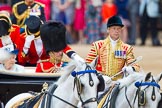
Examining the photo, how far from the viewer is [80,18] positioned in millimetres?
23562

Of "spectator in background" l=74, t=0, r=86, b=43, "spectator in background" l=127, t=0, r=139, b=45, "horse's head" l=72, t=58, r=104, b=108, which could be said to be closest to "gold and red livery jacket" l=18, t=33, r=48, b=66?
"horse's head" l=72, t=58, r=104, b=108

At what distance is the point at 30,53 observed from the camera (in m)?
12.6

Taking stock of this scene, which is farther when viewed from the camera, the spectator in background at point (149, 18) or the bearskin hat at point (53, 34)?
the spectator in background at point (149, 18)

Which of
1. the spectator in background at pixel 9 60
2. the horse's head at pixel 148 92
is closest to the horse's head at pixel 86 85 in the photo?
the horse's head at pixel 148 92

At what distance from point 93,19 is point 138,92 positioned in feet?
45.0

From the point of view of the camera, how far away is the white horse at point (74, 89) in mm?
9344

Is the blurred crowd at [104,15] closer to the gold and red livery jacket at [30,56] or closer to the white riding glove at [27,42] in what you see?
the gold and red livery jacket at [30,56]

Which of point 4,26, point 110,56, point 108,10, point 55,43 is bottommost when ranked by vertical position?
point 108,10

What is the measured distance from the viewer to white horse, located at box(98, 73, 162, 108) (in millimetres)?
9570

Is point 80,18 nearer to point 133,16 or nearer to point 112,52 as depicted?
point 133,16

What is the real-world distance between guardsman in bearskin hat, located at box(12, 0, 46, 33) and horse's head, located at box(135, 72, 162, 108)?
12.9 feet

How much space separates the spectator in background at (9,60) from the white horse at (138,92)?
4.92 ft

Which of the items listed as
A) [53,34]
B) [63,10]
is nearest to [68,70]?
[53,34]

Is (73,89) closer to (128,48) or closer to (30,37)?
(128,48)
